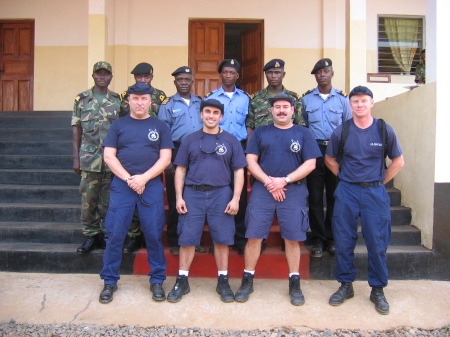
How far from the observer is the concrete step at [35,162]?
5.84m

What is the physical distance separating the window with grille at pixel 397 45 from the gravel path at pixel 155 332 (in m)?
6.32

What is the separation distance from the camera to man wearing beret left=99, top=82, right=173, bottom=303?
144 inches

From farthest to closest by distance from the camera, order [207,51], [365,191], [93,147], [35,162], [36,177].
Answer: [207,51] < [35,162] < [36,177] < [93,147] < [365,191]

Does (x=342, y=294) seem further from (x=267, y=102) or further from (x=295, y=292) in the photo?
(x=267, y=102)

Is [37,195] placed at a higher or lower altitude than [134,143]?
lower

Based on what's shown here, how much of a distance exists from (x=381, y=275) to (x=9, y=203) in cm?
443

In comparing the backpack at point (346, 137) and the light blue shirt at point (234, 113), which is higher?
the light blue shirt at point (234, 113)

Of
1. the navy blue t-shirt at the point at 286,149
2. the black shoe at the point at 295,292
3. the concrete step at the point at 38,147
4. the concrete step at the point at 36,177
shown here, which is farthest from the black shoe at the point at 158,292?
the concrete step at the point at 38,147

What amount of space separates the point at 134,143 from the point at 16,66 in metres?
6.19

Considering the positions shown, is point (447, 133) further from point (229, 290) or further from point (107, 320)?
point (107, 320)

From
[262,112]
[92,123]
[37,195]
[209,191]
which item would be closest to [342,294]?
[209,191]

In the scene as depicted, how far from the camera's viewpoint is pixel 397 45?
27.5ft

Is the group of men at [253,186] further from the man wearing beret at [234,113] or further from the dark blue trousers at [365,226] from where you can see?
the man wearing beret at [234,113]

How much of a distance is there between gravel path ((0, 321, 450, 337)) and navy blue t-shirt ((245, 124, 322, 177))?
134 centimetres
